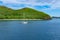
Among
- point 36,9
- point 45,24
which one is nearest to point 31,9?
point 36,9

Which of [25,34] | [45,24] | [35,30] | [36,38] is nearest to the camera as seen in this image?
[36,38]

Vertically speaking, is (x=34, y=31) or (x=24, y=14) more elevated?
(x=24, y=14)

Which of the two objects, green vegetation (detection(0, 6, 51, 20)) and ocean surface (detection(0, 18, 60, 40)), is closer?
ocean surface (detection(0, 18, 60, 40))

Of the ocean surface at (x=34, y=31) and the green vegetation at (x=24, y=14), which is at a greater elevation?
the green vegetation at (x=24, y=14)

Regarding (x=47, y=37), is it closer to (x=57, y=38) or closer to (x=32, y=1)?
(x=57, y=38)

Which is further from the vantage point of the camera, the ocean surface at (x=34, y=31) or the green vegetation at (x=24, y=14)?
the green vegetation at (x=24, y=14)

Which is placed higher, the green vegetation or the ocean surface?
the green vegetation

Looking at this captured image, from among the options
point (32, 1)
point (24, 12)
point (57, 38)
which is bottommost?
point (57, 38)

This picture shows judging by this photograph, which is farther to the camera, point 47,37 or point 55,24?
point 55,24
